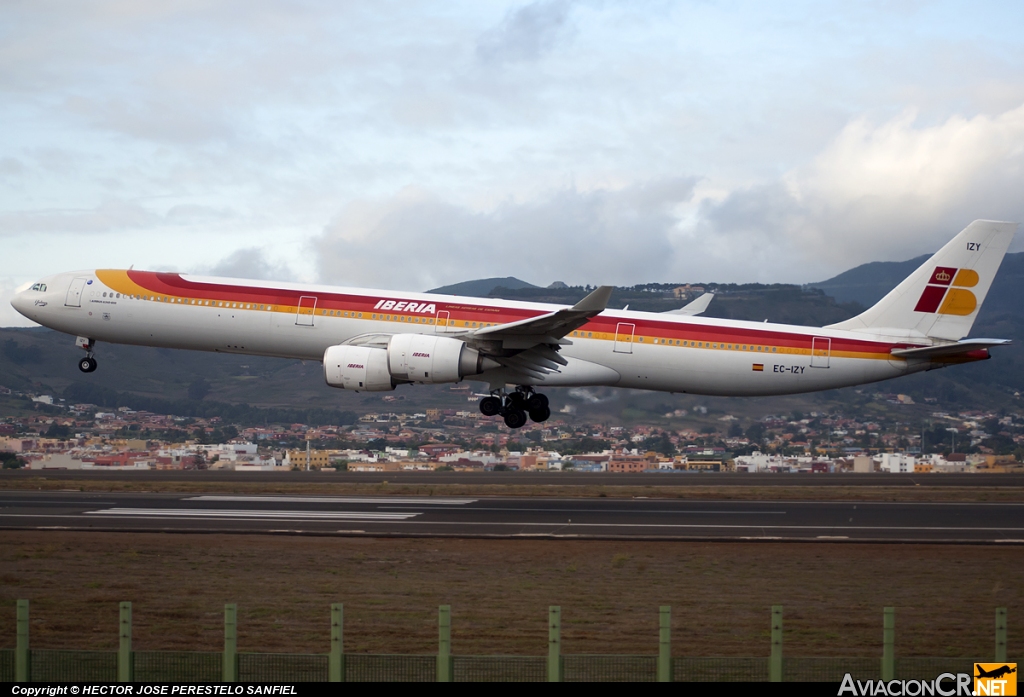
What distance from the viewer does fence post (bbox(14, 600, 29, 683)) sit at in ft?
35.9

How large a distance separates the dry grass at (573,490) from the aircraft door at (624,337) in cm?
676

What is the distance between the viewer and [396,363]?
3161 centimetres

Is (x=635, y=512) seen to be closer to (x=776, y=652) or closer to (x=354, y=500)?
(x=354, y=500)

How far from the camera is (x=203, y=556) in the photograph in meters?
22.0

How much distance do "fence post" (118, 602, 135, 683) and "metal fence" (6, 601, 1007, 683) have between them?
0.04 ft

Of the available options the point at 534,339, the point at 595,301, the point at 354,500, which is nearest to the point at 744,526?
the point at 595,301

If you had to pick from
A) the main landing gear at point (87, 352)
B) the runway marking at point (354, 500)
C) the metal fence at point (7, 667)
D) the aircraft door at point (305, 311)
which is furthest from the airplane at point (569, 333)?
the metal fence at point (7, 667)

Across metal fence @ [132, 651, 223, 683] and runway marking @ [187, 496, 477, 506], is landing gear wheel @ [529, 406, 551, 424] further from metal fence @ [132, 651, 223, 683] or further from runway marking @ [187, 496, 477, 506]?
metal fence @ [132, 651, 223, 683]

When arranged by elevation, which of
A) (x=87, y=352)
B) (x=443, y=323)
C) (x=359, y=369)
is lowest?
(x=359, y=369)

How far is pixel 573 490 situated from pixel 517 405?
6.95 metres

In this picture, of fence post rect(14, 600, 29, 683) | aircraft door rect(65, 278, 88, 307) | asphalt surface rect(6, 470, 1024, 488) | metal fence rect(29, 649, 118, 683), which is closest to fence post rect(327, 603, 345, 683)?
metal fence rect(29, 649, 118, 683)

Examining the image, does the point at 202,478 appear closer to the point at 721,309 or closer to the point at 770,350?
the point at 770,350

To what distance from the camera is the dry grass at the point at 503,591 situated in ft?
50.0

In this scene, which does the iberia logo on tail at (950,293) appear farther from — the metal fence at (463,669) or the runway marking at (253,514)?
the metal fence at (463,669)
